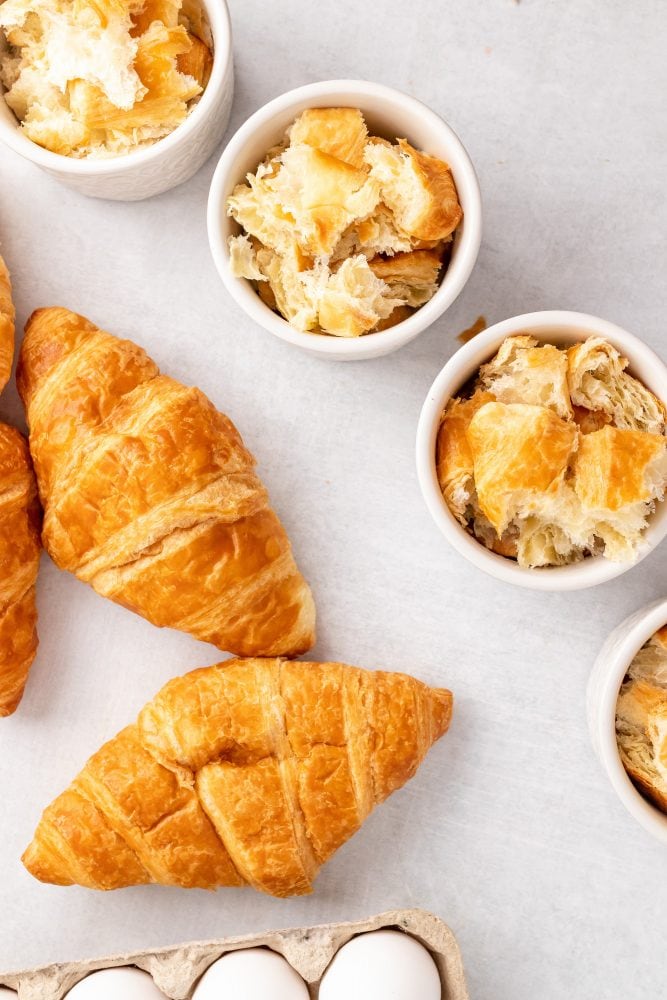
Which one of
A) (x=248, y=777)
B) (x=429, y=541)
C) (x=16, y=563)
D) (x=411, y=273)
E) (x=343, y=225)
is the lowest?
(x=248, y=777)

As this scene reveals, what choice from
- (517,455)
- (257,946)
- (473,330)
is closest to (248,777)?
(257,946)

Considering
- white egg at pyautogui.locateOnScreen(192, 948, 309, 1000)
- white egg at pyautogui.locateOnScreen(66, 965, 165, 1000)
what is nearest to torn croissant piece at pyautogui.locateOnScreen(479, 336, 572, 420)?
white egg at pyautogui.locateOnScreen(192, 948, 309, 1000)

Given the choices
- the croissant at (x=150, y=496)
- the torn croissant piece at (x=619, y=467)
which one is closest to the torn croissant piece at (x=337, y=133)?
the croissant at (x=150, y=496)

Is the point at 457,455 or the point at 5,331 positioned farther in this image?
the point at 5,331

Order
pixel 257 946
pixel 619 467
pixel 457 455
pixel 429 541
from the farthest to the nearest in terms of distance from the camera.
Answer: pixel 429 541
pixel 257 946
pixel 457 455
pixel 619 467

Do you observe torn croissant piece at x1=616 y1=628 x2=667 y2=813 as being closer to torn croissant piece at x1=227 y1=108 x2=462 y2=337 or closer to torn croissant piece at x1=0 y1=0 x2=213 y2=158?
torn croissant piece at x1=227 y1=108 x2=462 y2=337

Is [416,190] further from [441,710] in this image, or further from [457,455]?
[441,710]
